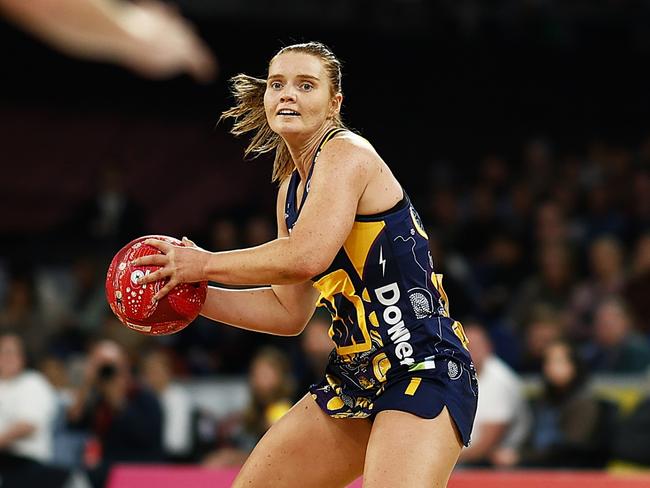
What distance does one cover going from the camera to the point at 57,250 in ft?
39.6

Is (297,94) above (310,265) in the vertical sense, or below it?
above

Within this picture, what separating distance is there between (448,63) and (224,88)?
115 inches

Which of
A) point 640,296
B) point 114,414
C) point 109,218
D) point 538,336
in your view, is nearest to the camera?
point 114,414

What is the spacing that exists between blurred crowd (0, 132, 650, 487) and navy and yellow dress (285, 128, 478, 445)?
12.0 ft

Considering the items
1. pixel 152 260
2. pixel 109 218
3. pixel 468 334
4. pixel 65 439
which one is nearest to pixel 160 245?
pixel 152 260

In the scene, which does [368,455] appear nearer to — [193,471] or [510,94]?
[193,471]

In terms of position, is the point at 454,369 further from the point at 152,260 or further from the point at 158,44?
the point at 158,44

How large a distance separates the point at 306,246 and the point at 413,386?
603 millimetres

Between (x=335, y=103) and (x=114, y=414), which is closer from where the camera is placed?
(x=335, y=103)

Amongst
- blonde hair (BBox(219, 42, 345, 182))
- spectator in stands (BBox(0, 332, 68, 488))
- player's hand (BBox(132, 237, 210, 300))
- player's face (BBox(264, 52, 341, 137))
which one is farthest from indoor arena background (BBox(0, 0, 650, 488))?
player's hand (BBox(132, 237, 210, 300))

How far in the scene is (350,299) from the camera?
4.11 m

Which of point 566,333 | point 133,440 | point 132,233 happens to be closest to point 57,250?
point 132,233

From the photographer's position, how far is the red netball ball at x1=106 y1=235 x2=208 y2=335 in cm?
405

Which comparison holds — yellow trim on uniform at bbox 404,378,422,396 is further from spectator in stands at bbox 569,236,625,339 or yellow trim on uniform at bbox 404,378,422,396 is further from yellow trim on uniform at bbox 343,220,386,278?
spectator in stands at bbox 569,236,625,339
